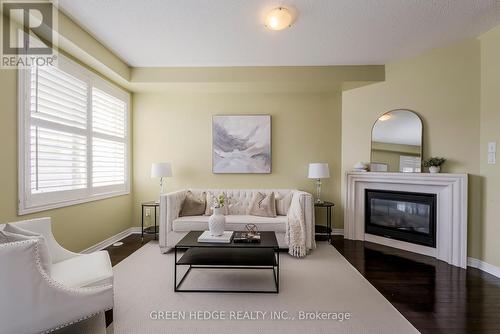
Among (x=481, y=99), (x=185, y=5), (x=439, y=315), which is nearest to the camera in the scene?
(x=439, y=315)

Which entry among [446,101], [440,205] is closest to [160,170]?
[440,205]

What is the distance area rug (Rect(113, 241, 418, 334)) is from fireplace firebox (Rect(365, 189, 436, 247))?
1.24 metres

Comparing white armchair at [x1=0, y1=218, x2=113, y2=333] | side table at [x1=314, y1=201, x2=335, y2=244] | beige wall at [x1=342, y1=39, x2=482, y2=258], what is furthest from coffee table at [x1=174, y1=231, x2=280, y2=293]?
beige wall at [x1=342, y1=39, x2=482, y2=258]

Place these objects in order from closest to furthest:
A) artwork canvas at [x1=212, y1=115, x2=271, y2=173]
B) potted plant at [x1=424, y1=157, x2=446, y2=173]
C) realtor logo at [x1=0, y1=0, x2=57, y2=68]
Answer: realtor logo at [x1=0, y1=0, x2=57, y2=68] → potted plant at [x1=424, y1=157, x2=446, y2=173] → artwork canvas at [x1=212, y1=115, x2=271, y2=173]

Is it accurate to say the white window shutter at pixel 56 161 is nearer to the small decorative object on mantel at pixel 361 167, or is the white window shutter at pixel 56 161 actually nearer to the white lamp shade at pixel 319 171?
the white lamp shade at pixel 319 171

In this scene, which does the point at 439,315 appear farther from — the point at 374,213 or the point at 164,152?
the point at 164,152

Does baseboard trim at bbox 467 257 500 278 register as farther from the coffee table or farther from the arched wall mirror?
the coffee table

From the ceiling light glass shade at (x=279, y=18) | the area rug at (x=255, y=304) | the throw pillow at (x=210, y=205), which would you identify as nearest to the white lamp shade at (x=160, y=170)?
the throw pillow at (x=210, y=205)

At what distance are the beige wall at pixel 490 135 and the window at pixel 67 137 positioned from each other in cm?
510

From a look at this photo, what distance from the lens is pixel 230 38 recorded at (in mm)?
3043

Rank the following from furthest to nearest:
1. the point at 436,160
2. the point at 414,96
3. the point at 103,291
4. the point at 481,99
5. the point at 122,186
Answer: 1. the point at 122,186
2. the point at 414,96
3. the point at 436,160
4. the point at 481,99
5. the point at 103,291

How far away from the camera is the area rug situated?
73.4 inches

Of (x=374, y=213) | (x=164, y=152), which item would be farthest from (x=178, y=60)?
(x=374, y=213)

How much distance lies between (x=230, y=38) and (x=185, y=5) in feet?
2.41
